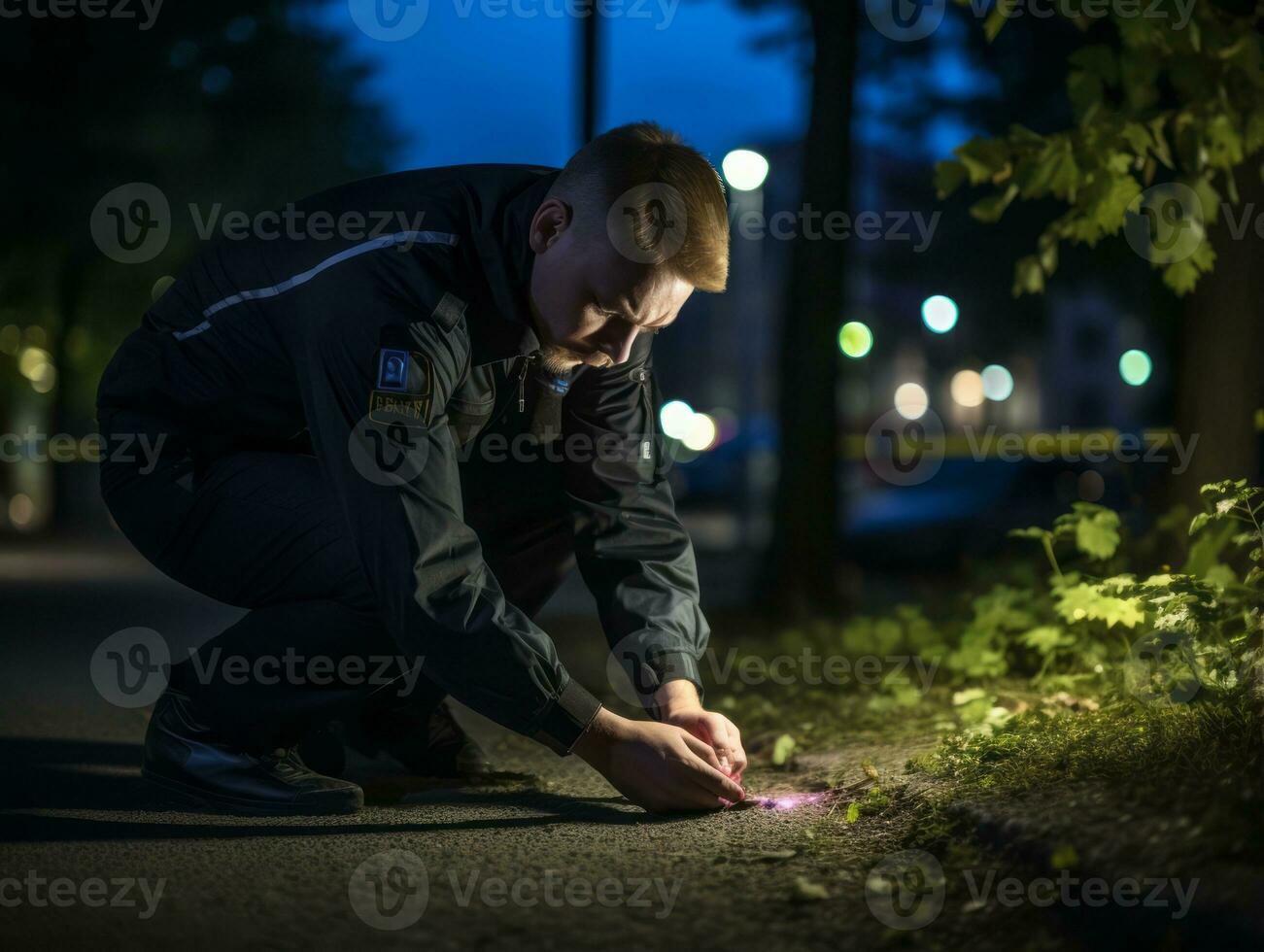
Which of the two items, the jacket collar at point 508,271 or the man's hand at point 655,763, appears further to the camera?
the jacket collar at point 508,271

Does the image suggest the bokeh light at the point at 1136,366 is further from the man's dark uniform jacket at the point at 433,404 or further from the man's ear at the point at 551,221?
the man's ear at the point at 551,221

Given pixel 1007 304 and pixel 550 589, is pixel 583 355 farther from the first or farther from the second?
pixel 1007 304

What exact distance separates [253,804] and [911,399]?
2127 inches

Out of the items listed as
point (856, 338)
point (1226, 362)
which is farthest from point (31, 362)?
point (1226, 362)

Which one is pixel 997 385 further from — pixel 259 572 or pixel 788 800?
pixel 259 572

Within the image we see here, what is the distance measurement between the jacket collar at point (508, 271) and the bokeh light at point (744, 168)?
→ 7.88 metres

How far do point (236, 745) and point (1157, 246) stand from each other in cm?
354

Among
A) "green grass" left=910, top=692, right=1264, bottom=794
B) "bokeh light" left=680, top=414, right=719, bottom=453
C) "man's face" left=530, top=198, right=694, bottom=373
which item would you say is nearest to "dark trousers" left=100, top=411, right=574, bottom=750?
"man's face" left=530, top=198, right=694, bottom=373

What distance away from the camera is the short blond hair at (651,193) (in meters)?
3.10

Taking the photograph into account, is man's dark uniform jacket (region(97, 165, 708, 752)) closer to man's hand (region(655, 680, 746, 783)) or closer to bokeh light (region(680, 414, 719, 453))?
man's hand (region(655, 680, 746, 783))

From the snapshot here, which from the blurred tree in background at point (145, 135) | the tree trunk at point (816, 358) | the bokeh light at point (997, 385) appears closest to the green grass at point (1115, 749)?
the tree trunk at point (816, 358)

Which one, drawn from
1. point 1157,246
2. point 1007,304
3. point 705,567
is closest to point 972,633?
point 1157,246

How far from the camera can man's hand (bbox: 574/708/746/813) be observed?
10.1ft

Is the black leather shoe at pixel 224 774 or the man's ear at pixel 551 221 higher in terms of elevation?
the man's ear at pixel 551 221
